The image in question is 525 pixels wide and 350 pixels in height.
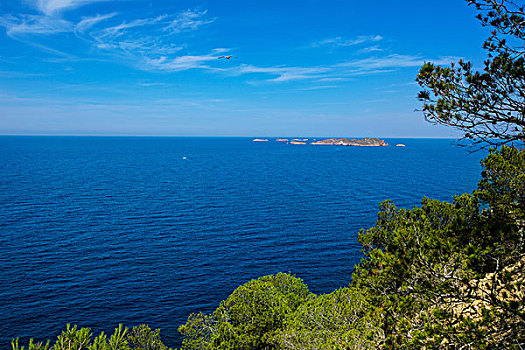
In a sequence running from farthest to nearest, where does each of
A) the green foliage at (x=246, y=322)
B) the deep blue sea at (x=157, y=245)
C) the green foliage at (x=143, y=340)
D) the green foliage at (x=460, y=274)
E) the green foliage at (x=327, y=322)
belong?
the deep blue sea at (x=157, y=245)
the green foliage at (x=143, y=340)
the green foliage at (x=246, y=322)
the green foliage at (x=327, y=322)
the green foliage at (x=460, y=274)

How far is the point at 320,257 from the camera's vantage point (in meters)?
53.4

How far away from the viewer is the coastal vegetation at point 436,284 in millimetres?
9906

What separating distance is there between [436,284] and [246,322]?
19.2 metres

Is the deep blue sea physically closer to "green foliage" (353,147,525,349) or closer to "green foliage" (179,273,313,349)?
"green foliage" (179,273,313,349)

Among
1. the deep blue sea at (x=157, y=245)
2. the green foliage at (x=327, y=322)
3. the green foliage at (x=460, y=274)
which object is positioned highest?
the green foliage at (x=460, y=274)

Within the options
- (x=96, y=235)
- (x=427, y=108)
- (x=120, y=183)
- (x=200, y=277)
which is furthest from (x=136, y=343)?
(x=120, y=183)

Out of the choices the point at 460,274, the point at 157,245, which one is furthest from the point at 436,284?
the point at 157,245

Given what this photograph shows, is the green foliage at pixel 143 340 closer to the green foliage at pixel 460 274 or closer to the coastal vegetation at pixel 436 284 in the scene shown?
the coastal vegetation at pixel 436 284

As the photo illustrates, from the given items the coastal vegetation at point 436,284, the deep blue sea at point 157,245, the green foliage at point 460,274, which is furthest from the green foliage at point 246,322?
the green foliage at point 460,274

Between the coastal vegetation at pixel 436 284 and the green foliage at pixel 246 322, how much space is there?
82 mm

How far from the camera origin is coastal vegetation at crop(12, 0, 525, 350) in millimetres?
9906

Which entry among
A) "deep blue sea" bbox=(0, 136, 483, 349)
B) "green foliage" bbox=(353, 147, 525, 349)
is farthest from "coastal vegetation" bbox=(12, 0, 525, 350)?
"deep blue sea" bbox=(0, 136, 483, 349)

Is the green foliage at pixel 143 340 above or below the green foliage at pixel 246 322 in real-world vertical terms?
below

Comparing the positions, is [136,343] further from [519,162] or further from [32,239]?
[32,239]
